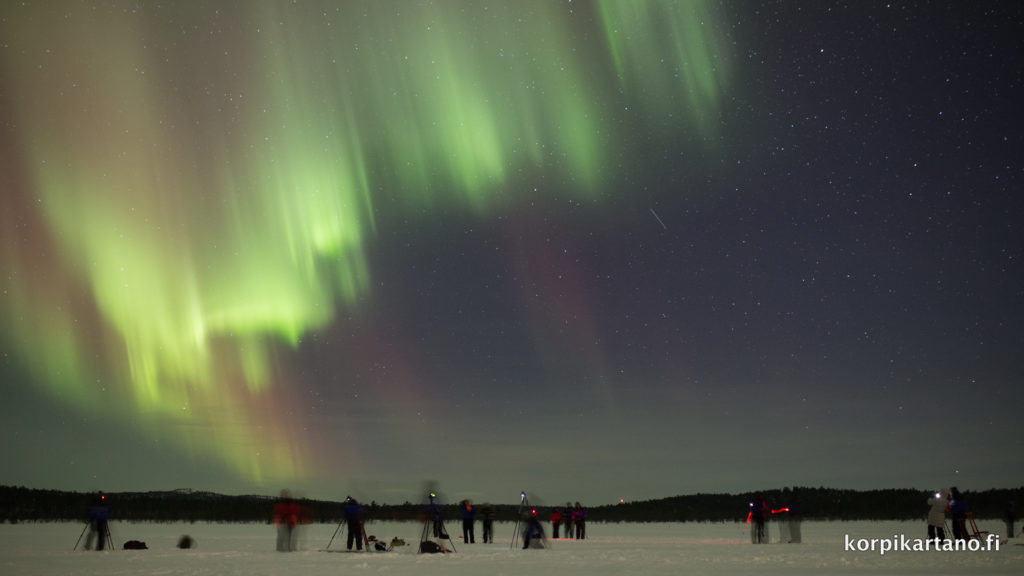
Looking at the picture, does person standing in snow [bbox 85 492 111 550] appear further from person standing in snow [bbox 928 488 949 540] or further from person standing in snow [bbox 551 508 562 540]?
person standing in snow [bbox 928 488 949 540]

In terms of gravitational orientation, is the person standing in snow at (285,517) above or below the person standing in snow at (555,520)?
above

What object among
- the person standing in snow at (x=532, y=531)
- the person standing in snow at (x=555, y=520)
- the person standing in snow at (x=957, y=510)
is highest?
the person standing in snow at (x=957, y=510)

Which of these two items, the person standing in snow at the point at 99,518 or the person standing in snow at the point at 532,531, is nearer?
the person standing in snow at the point at 99,518

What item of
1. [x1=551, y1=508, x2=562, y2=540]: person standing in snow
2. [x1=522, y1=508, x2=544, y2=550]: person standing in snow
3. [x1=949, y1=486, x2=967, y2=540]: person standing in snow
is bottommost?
[x1=551, y1=508, x2=562, y2=540]: person standing in snow

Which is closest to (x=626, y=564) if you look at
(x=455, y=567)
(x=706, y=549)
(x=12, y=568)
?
(x=455, y=567)

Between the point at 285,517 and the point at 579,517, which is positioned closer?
the point at 285,517

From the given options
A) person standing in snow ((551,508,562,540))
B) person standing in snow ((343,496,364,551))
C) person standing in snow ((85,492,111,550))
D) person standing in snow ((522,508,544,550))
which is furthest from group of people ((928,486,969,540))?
person standing in snow ((85,492,111,550))

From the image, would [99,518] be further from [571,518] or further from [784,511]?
[784,511]

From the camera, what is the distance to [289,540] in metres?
30.0

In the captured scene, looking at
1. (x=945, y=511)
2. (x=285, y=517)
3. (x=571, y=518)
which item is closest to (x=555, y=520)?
(x=571, y=518)

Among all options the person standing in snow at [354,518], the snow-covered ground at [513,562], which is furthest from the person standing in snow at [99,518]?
the person standing in snow at [354,518]

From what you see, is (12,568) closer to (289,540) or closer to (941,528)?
(289,540)

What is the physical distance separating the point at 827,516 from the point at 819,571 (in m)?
83.1
